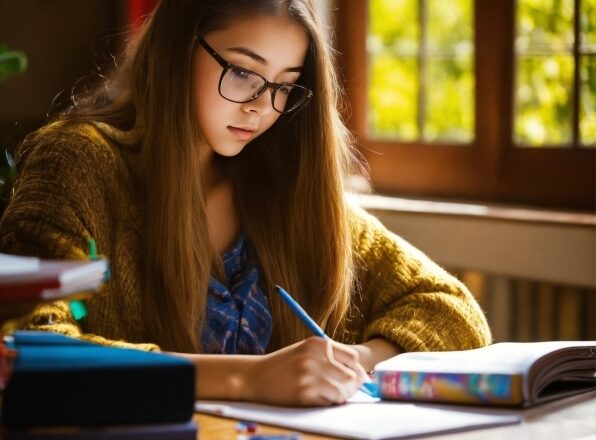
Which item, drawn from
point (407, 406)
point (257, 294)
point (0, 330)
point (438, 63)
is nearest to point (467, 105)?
point (438, 63)

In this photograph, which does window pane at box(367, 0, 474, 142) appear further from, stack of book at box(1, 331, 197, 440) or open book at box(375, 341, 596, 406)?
stack of book at box(1, 331, 197, 440)

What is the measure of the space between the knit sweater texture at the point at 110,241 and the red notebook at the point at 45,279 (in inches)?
17.4

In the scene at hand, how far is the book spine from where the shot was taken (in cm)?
128

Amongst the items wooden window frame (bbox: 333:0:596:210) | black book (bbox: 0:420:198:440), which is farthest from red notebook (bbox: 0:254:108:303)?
wooden window frame (bbox: 333:0:596:210)

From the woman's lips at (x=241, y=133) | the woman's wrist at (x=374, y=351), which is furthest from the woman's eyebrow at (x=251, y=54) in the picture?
the woman's wrist at (x=374, y=351)

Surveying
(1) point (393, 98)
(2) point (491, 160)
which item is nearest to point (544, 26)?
(2) point (491, 160)

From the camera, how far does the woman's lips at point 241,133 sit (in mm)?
1704

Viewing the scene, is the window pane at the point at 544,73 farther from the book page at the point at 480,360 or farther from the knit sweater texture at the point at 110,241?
the book page at the point at 480,360

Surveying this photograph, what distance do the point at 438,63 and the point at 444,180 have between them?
37cm

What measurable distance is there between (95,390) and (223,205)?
90 centimetres

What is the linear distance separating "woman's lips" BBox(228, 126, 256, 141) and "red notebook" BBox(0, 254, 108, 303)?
0.74 m

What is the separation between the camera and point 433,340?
1644mm

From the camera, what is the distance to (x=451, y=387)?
1296 millimetres

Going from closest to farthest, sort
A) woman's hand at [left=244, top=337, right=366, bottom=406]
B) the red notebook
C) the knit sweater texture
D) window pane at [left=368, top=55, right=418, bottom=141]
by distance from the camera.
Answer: the red notebook < woman's hand at [left=244, top=337, right=366, bottom=406] < the knit sweater texture < window pane at [left=368, top=55, right=418, bottom=141]
